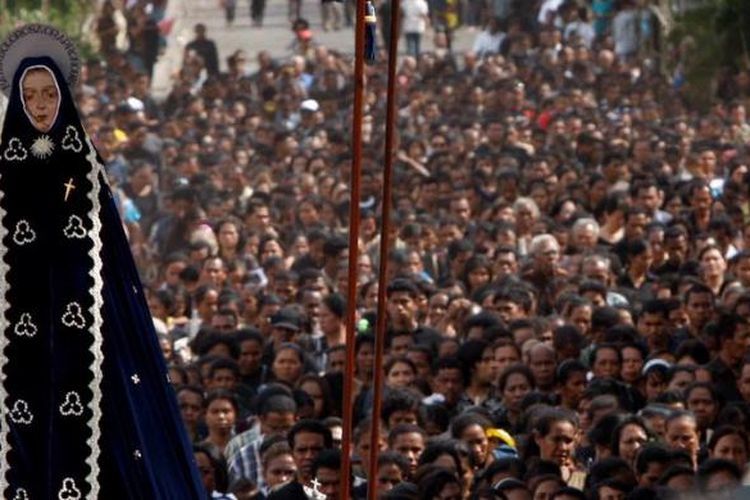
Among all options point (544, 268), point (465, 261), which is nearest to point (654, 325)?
point (544, 268)

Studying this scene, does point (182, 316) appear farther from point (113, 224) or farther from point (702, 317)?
point (113, 224)

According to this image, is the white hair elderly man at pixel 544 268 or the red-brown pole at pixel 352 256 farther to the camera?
the white hair elderly man at pixel 544 268

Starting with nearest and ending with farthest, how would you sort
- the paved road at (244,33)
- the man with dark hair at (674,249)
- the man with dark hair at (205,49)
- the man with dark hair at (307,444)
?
the man with dark hair at (307,444), the man with dark hair at (674,249), the man with dark hair at (205,49), the paved road at (244,33)

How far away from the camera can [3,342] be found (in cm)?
765

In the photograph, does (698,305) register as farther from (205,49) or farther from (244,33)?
(244,33)

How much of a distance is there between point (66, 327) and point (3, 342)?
17 cm

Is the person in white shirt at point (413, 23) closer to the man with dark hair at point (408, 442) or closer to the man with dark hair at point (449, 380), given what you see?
the man with dark hair at point (449, 380)

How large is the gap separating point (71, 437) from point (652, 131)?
17333 mm

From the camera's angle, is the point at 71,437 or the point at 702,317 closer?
the point at 71,437

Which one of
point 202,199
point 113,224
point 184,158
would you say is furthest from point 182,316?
point 113,224

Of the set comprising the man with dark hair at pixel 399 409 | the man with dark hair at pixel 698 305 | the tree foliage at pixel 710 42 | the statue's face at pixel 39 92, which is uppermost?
the statue's face at pixel 39 92

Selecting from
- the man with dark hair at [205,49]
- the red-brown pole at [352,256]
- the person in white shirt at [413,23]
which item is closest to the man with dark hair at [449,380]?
the red-brown pole at [352,256]

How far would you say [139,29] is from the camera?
102 ft

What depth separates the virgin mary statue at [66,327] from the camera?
7641 millimetres
